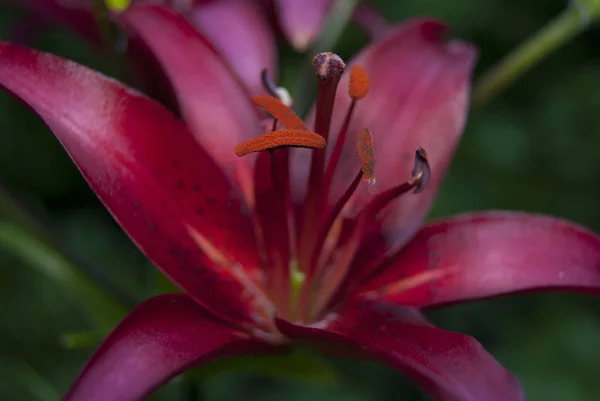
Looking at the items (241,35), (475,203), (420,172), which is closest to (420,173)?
(420,172)

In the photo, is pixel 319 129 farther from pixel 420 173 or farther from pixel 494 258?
pixel 494 258

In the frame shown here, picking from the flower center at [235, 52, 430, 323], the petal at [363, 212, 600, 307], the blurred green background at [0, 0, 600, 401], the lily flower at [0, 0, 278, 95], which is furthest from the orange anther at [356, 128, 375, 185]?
the blurred green background at [0, 0, 600, 401]

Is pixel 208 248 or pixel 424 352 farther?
pixel 208 248

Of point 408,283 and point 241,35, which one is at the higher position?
point 241,35

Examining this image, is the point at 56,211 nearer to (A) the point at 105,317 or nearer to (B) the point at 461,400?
(A) the point at 105,317

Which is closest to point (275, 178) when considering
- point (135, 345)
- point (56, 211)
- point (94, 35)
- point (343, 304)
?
point (343, 304)

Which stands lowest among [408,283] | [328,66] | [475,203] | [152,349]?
[475,203]
